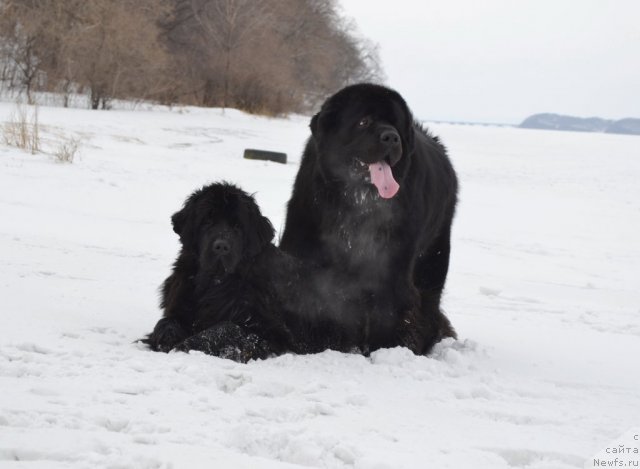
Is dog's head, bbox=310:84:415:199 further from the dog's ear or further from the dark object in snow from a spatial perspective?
the dark object in snow

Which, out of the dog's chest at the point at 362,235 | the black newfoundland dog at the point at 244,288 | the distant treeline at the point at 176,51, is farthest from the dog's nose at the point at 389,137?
the distant treeline at the point at 176,51

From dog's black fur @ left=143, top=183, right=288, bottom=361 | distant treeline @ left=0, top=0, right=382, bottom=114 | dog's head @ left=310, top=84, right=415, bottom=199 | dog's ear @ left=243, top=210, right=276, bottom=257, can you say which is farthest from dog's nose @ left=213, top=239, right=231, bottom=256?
distant treeline @ left=0, top=0, right=382, bottom=114

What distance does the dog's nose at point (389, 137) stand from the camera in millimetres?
4230

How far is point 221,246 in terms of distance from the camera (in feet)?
14.4

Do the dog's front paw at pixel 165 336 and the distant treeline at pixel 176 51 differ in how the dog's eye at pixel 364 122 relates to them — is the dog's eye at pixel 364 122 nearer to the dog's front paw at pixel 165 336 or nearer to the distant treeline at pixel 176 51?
the dog's front paw at pixel 165 336

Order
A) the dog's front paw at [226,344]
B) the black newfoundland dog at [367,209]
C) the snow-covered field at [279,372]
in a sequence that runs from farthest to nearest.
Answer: the black newfoundland dog at [367,209], the dog's front paw at [226,344], the snow-covered field at [279,372]

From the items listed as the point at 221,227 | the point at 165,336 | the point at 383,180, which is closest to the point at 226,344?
the point at 165,336

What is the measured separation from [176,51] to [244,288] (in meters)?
37.8

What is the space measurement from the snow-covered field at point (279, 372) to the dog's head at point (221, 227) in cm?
65

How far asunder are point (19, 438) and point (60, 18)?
26.9 meters

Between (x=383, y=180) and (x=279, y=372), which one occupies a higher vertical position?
(x=383, y=180)

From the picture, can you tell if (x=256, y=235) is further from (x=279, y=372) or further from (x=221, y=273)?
(x=279, y=372)

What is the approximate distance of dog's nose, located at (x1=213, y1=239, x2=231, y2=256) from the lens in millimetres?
4387

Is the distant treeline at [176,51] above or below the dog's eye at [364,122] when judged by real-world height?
above
